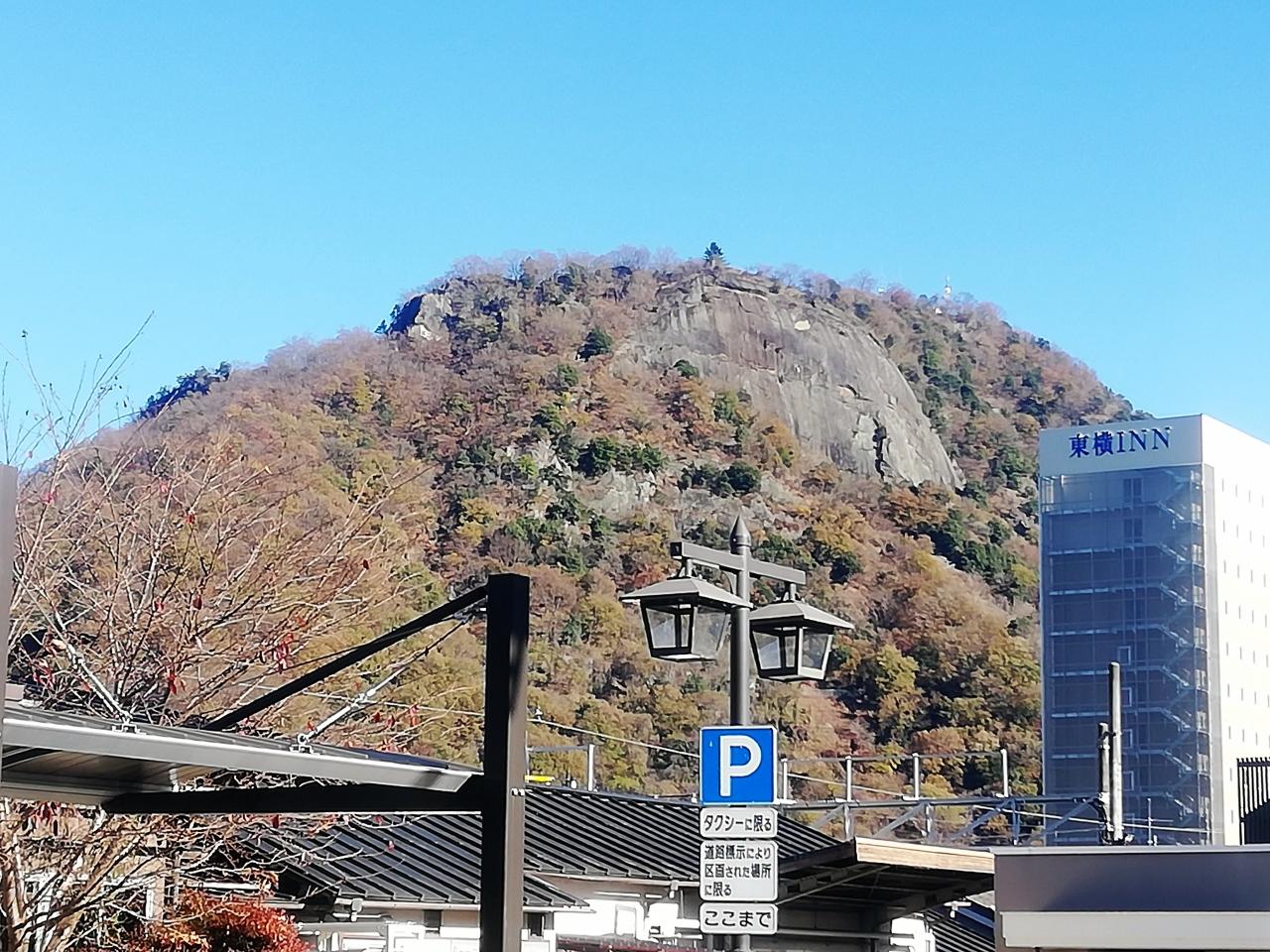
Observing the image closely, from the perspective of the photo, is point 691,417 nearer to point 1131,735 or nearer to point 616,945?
point 1131,735

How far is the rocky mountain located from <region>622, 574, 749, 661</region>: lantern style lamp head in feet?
25.6

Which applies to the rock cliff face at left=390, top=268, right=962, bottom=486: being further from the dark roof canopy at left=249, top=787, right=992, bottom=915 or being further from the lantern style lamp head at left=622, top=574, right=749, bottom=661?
the lantern style lamp head at left=622, top=574, right=749, bottom=661

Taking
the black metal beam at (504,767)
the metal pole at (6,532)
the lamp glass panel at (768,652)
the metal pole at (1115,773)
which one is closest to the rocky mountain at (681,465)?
the lamp glass panel at (768,652)

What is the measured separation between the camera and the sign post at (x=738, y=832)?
940 cm

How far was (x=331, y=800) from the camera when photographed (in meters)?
8.31

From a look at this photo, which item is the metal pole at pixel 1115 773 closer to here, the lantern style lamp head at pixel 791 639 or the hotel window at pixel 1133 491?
the lantern style lamp head at pixel 791 639

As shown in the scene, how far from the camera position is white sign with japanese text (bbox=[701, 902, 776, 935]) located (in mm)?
9383

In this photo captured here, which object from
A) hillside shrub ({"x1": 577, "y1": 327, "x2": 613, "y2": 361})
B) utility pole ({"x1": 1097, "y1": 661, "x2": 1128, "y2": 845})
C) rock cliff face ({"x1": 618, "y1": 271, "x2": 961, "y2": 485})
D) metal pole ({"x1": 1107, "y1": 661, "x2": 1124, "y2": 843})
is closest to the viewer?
metal pole ({"x1": 1107, "y1": 661, "x2": 1124, "y2": 843})

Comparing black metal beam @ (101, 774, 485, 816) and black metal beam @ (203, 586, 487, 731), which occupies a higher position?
black metal beam @ (203, 586, 487, 731)

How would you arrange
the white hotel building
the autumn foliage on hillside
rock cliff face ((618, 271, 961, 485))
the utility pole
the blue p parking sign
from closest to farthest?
1. the blue p parking sign
2. the autumn foliage on hillside
3. the utility pole
4. the white hotel building
5. rock cliff face ((618, 271, 961, 485))

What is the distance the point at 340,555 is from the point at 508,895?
755 centimetres

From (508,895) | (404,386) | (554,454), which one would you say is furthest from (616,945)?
(404,386)

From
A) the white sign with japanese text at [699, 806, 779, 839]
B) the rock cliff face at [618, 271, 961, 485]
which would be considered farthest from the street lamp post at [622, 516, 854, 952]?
the rock cliff face at [618, 271, 961, 485]

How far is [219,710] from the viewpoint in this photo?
13875mm
